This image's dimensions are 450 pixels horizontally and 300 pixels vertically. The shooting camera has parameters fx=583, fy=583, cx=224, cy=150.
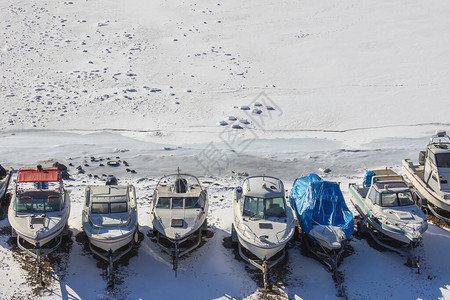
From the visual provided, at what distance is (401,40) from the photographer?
133 feet

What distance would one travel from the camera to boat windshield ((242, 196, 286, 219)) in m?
19.0

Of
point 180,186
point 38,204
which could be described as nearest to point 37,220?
point 38,204

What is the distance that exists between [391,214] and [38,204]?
38.2 feet

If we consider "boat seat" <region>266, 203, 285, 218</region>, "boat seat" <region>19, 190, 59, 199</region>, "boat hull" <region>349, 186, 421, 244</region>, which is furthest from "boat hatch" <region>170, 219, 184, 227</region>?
"boat hull" <region>349, 186, 421, 244</region>

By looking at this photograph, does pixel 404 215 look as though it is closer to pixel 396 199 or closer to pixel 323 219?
pixel 396 199

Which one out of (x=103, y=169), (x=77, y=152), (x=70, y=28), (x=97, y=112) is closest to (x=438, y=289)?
(x=103, y=169)

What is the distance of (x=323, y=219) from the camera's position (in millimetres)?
18922

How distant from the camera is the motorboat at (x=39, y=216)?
17.9m

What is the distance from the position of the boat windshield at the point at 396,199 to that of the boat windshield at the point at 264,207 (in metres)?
3.49

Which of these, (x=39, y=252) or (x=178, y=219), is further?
(x=178, y=219)

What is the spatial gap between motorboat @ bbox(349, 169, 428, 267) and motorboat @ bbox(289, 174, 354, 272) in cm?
102

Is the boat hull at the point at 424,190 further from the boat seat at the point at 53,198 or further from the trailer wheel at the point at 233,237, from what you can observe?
the boat seat at the point at 53,198

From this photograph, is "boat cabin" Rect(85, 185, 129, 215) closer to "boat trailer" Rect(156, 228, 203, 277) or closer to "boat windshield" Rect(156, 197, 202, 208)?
"boat windshield" Rect(156, 197, 202, 208)

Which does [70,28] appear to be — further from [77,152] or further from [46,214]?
[46,214]
